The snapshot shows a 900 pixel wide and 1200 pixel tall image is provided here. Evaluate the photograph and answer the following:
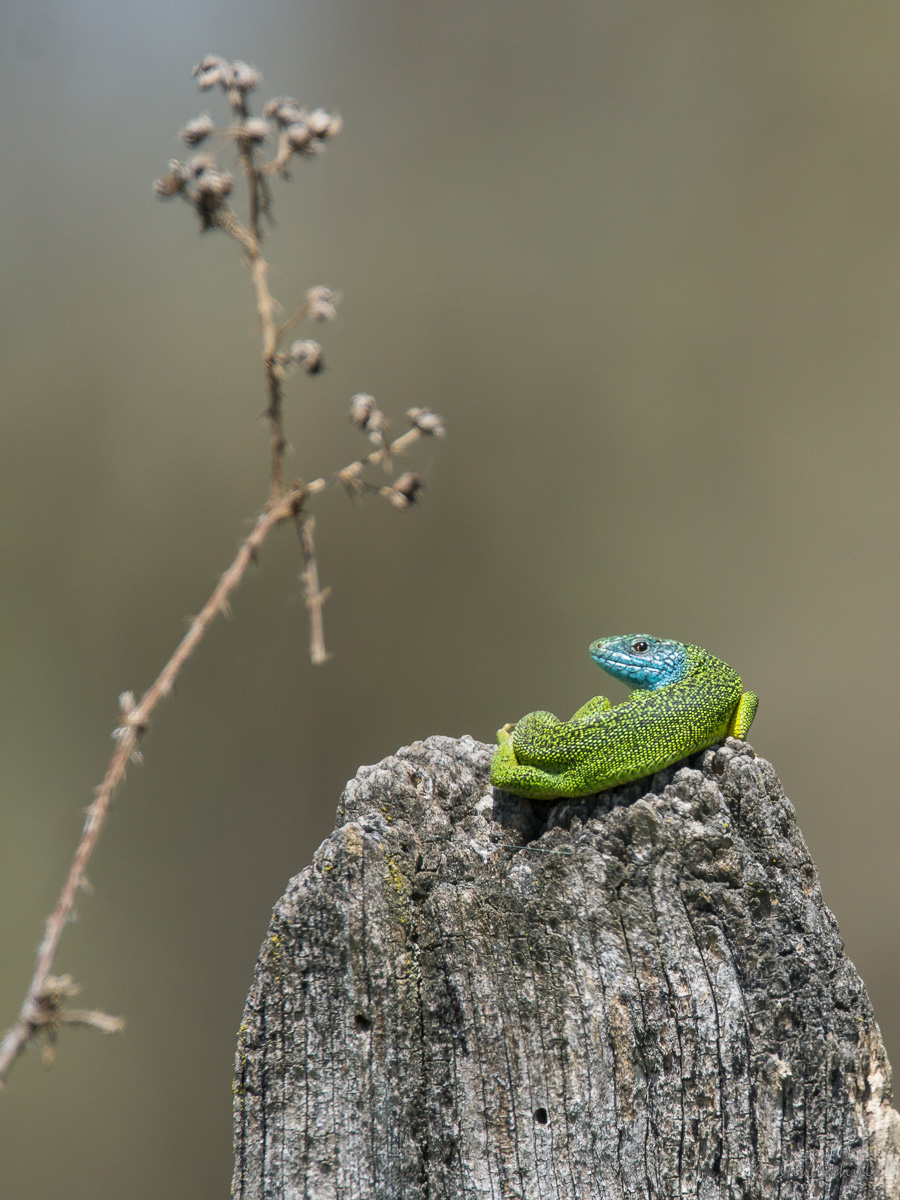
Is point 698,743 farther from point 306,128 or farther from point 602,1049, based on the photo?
point 306,128

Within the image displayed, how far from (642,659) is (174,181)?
1.75 m

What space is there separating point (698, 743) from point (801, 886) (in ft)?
1.53

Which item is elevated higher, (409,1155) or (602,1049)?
(602,1049)

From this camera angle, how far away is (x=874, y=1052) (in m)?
2.06

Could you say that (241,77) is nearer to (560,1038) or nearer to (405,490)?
(405,490)

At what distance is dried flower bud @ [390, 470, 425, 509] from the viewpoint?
91.5 inches

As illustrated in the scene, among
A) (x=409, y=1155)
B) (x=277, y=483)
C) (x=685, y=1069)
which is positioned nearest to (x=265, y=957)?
(x=409, y=1155)

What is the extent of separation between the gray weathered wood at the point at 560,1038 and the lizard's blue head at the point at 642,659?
0.86 metres

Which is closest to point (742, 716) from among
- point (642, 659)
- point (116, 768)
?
point (642, 659)

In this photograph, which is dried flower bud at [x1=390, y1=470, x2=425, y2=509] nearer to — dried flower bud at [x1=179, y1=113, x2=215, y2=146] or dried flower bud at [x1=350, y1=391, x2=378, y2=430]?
dried flower bud at [x1=350, y1=391, x2=378, y2=430]

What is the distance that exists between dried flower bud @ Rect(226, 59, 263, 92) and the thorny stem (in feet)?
2.73

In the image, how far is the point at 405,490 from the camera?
2.40m

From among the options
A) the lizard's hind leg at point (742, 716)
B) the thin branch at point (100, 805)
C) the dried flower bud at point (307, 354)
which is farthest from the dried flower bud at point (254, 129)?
the lizard's hind leg at point (742, 716)

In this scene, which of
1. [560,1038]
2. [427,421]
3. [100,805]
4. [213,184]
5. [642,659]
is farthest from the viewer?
[642,659]
